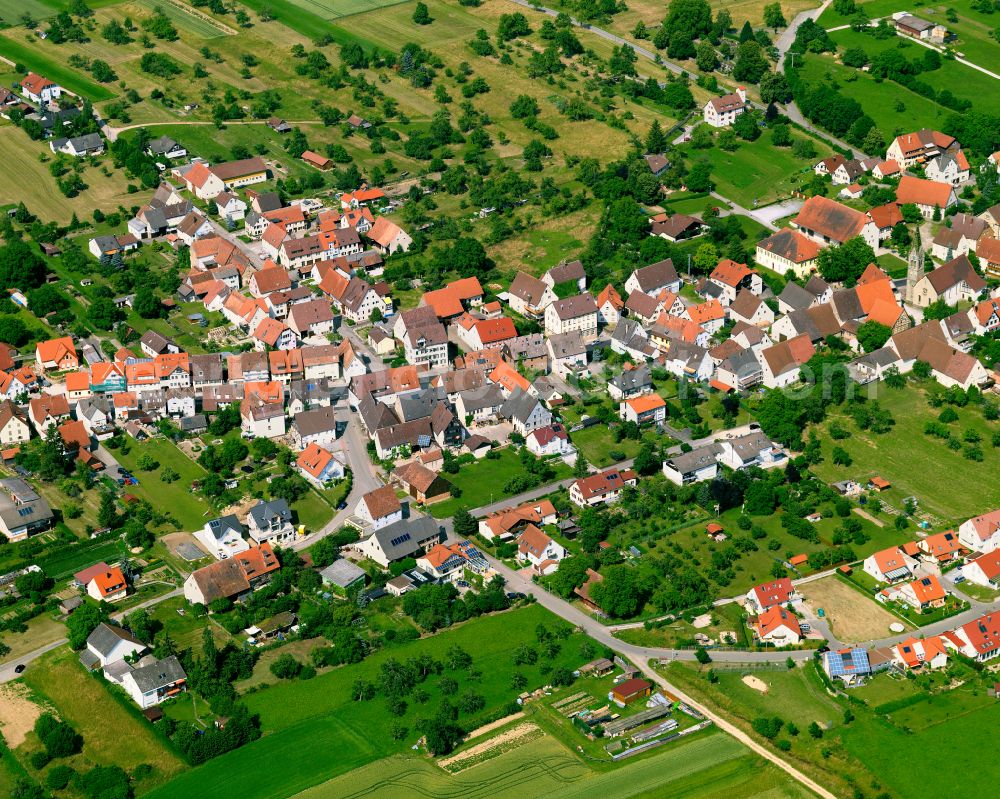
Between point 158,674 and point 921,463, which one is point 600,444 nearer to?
point 921,463

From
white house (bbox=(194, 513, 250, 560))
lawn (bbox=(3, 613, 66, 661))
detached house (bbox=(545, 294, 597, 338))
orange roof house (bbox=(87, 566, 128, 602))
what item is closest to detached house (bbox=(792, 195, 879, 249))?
detached house (bbox=(545, 294, 597, 338))

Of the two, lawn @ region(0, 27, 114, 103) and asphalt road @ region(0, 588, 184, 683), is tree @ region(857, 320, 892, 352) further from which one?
lawn @ region(0, 27, 114, 103)

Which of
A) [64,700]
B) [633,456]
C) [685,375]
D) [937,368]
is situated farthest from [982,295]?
[64,700]

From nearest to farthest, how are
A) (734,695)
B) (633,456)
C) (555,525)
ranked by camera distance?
(734,695) → (555,525) → (633,456)

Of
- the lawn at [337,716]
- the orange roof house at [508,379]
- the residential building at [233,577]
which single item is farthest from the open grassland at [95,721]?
the orange roof house at [508,379]

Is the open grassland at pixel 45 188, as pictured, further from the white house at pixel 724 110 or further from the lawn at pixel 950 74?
the lawn at pixel 950 74

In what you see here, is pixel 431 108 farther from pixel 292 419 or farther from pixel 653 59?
pixel 292 419

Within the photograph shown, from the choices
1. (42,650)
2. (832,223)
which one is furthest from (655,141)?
(42,650)
